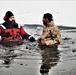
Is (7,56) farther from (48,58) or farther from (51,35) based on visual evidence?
(51,35)

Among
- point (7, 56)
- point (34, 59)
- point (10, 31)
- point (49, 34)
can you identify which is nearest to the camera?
point (34, 59)

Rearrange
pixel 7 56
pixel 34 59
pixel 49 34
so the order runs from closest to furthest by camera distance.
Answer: pixel 34 59 < pixel 7 56 < pixel 49 34

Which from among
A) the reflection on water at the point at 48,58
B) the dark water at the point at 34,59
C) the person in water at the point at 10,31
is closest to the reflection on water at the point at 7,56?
the dark water at the point at 34,59

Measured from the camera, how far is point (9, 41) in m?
11.5

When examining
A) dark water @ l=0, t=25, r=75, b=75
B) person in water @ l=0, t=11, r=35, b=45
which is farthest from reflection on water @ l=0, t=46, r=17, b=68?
person in water @ l=0, t=11, r=35, b=45

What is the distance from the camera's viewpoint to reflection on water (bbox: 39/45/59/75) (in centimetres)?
761

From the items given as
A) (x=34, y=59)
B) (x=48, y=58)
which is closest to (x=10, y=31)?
(x=34, y=59)

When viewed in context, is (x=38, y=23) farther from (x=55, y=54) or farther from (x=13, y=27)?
(x=55, y=54)

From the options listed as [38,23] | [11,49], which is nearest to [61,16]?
[38,23]

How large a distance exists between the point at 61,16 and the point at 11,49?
8.18 metres

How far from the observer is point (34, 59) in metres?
8.74

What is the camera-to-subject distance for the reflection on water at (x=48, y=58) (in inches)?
300

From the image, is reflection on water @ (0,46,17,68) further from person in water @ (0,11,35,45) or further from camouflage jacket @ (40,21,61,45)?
camouflage jacket @ (40,21,61,45)

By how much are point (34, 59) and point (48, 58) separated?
378 millimetres
